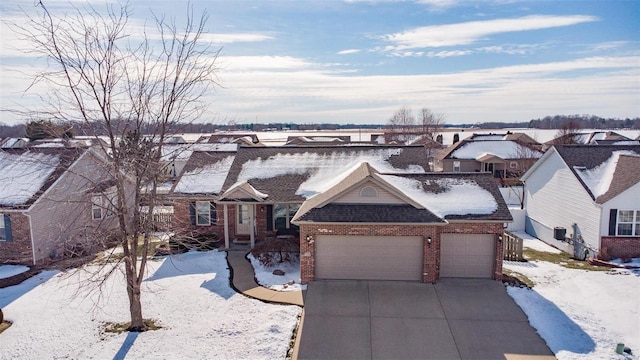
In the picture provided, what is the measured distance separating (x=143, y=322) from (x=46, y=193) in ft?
33.3

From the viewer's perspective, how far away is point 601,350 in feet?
34.3

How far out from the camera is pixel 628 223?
59.4ft

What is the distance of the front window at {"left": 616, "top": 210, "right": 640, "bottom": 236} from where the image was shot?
59.2ft

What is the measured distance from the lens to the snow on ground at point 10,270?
16.2m

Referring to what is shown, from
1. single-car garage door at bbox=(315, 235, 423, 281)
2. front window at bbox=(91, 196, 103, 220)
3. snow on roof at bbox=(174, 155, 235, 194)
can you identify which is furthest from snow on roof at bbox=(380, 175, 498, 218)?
front window at bbox=(91, 196, 103, 220)

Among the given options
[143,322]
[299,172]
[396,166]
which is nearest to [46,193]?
[143,322]

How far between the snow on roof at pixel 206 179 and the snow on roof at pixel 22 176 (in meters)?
5.68

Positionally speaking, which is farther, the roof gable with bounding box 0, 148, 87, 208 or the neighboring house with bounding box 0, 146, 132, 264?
the roof gable with bounding box 0, 148, 87, 208

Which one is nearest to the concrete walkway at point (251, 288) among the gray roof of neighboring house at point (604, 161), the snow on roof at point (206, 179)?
the snow on roof at point (206, 179)

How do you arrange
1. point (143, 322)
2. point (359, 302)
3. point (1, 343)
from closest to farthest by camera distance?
point (1, 343), point (143, 322), point (359, 302)

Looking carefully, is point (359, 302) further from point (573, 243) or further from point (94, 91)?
point (573, 243)

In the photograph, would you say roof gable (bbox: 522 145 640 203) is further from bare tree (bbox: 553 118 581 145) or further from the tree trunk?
bare tree (bbox: 553 118 581 145)

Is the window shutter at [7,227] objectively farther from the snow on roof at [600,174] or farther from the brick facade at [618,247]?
the snow on roof at [600,174]

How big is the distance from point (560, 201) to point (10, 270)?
84.8 ft
